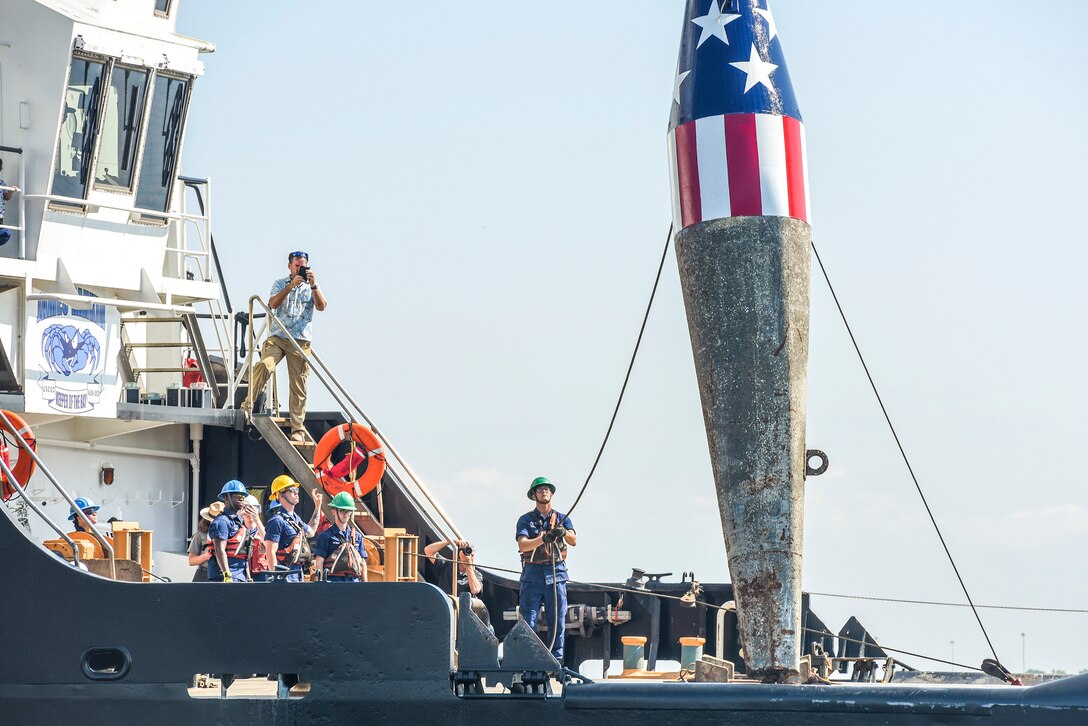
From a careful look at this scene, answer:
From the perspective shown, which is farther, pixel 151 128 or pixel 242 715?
pixel 151 128

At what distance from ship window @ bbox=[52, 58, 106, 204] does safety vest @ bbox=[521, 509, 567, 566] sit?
711 cm

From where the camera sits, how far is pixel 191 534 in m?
15.3

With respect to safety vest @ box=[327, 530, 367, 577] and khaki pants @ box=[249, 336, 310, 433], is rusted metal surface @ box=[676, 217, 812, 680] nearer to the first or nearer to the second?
safety vest @ box=[327, 530, 367, 577]

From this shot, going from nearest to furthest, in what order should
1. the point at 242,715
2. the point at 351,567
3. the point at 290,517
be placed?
the point at 242,715, the point at 351,567, the point at 290,517

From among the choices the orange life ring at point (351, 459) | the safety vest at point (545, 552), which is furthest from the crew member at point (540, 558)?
the orange life ring at point (351, 459)

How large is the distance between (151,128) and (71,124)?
975 mm

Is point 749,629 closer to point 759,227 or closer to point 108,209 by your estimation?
point 759,227

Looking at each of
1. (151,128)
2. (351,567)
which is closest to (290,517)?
(351,567)

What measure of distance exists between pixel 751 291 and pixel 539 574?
3.87 m

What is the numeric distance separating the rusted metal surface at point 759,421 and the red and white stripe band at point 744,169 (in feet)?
0.59

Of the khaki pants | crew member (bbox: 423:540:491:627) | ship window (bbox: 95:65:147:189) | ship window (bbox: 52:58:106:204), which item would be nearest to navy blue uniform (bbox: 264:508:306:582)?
crew member (bbox: 423:540:491:627)

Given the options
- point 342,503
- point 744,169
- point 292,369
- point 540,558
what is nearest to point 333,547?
point 342,503

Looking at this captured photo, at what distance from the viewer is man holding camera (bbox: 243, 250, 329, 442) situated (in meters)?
14.2

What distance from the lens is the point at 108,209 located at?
15891mm
